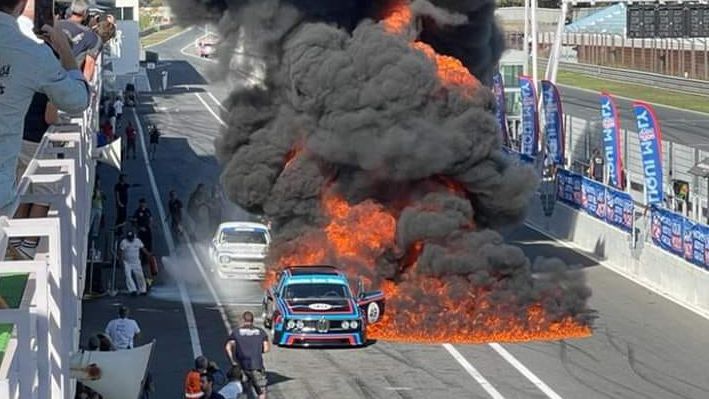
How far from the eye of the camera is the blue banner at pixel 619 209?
35.9m

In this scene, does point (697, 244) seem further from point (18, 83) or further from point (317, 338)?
point (18, 83)

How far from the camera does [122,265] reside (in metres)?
32.1

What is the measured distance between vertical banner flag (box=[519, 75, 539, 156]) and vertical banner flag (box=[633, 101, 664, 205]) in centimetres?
1345

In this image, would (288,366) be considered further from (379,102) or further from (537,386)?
(379,102)

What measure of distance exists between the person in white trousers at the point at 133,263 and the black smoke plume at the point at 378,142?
3.07 m

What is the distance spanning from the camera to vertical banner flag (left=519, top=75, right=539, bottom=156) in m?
48.8

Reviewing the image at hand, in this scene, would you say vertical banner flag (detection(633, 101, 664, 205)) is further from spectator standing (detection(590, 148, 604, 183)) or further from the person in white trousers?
the person in white trousers

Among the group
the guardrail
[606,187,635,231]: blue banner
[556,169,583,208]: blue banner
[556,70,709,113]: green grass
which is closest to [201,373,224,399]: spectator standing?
[606,187,635,231]: blue banner

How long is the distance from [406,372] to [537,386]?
2.35 meters

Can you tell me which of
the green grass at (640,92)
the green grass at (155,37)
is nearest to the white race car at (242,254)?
the green grass at (640,92)

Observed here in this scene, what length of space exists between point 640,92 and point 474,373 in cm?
7210

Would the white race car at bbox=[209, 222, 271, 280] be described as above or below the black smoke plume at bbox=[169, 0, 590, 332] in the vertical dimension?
below

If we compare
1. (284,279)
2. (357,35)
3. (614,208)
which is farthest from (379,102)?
(614,208)

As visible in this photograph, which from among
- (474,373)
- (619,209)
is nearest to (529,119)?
(619,209)
